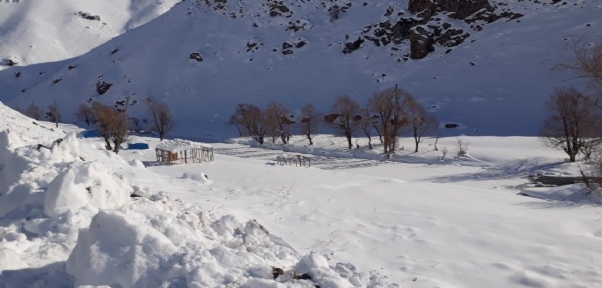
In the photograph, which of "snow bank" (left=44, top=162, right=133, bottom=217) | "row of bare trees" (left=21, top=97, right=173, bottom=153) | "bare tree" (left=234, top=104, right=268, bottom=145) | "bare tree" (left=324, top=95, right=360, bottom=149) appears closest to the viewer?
"snow bank" (left=44, top=162, right=133, bottom=217)

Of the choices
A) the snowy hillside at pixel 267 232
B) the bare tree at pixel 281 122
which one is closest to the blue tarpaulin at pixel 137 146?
the bare tree at pixel 281 122

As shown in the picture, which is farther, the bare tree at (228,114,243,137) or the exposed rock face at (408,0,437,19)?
the exposed rock face at (408,0,437,19)

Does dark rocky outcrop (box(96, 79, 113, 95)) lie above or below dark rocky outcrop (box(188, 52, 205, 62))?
below

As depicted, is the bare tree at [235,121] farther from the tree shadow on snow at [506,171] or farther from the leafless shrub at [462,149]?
the tree shadow on snow at [506,171]

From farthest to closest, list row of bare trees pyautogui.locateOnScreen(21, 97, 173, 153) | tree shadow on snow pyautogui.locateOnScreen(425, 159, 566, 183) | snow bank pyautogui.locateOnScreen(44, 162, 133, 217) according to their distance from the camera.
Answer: row of bare trees pyautogui.locateOnScreen(21, 97, 173, 153)
tree shadow on snow pyautogui.locateOnScreen(425, 159, 566, 183)
snow bank pyautogui.locateOnScreen(44, 162, 133, 217)

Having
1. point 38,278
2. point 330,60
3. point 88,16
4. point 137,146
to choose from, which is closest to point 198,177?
point 38,278

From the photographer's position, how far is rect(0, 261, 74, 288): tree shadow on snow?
5.56 meters

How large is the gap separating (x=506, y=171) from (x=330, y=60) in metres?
40.3

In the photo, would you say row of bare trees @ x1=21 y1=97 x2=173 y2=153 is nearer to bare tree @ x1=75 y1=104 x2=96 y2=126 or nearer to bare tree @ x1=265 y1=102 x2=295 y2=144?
bare tree @ x1=75 y1=104 x2=96 y2=126

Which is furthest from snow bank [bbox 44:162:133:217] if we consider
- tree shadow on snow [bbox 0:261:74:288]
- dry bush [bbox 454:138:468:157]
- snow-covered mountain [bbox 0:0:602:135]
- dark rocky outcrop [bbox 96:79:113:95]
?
dark rocky outcrop [bbox 96:79:113:95]

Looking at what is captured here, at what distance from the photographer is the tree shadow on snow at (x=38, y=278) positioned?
5.56 m

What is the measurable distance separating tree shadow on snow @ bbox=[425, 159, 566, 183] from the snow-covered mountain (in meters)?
12.0

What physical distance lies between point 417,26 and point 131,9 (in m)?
101

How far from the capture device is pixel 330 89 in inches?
2409
